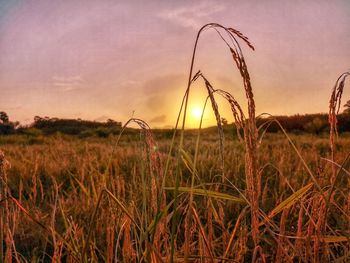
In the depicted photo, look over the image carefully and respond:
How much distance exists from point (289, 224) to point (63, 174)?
2.68 m

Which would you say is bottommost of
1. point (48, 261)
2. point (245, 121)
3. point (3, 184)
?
point (48, 261)

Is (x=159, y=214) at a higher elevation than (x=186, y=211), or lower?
higher

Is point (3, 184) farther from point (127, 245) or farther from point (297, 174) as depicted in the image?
point (297, 174)

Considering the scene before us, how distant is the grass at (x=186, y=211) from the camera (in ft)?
2.83

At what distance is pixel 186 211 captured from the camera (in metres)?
2.22

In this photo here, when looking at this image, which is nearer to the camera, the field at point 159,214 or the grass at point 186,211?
the grass at point 186,211

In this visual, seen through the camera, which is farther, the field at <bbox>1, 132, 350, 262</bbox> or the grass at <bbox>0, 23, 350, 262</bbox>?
the field at <bbox>1, 132, 350, 262</bbox>

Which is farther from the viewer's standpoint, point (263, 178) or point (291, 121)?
point (291, 121)

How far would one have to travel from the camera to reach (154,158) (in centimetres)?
98

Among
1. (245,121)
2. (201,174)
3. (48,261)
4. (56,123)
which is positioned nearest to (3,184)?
(245,121)

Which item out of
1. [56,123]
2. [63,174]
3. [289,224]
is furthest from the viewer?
[56,123]

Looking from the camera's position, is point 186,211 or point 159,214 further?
point 186,211

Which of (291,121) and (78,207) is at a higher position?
(291,121)

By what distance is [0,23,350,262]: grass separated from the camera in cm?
86
